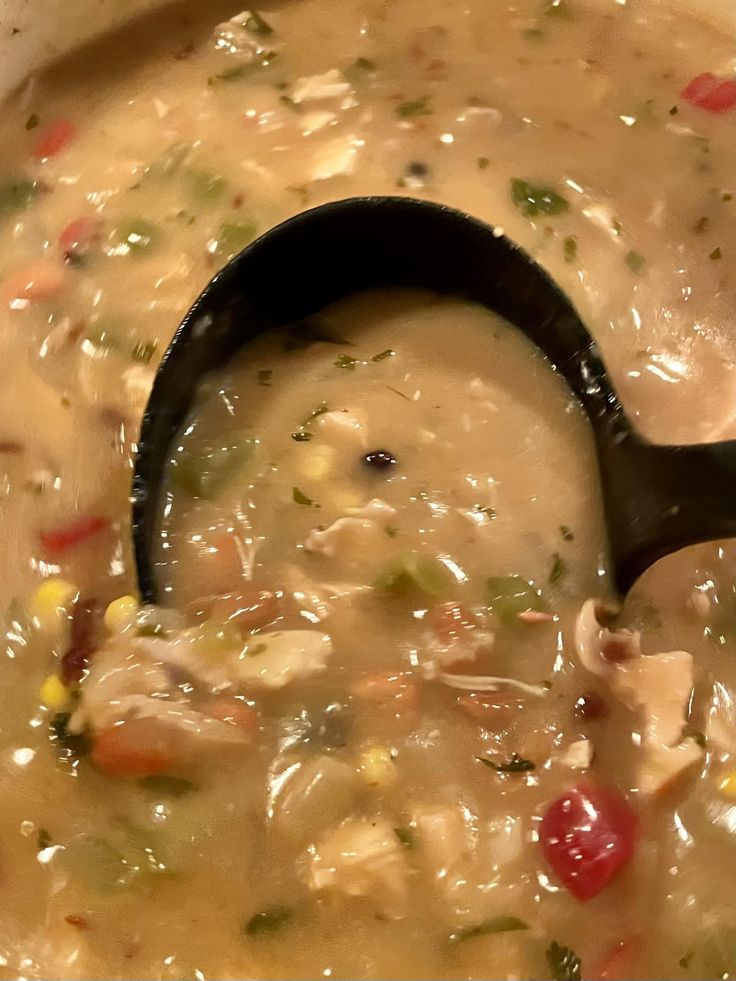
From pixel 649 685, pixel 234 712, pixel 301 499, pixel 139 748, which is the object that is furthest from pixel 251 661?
pixel 649 685

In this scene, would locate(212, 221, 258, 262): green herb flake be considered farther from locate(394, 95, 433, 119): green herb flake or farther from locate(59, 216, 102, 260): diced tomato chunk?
locate(394, 95, 433, 119): green herb flake

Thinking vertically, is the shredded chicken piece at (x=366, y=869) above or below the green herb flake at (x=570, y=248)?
below

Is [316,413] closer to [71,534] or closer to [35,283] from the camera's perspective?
[71,534]

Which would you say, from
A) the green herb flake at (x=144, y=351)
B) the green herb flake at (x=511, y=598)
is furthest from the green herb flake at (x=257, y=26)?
the green herb flake at (x=511, y=598)

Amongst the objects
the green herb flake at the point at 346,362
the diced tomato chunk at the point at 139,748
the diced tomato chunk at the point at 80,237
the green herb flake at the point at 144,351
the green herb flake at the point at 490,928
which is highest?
the diced tomato chunk at the point at 80,237

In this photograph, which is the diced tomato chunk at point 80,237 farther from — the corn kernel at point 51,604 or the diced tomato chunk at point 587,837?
the diced tomato chunk at point 587,837

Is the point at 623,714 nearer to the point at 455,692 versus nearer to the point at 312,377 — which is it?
the point at 455,692

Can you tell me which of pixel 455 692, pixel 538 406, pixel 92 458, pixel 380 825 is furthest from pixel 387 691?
pixel 92 458
